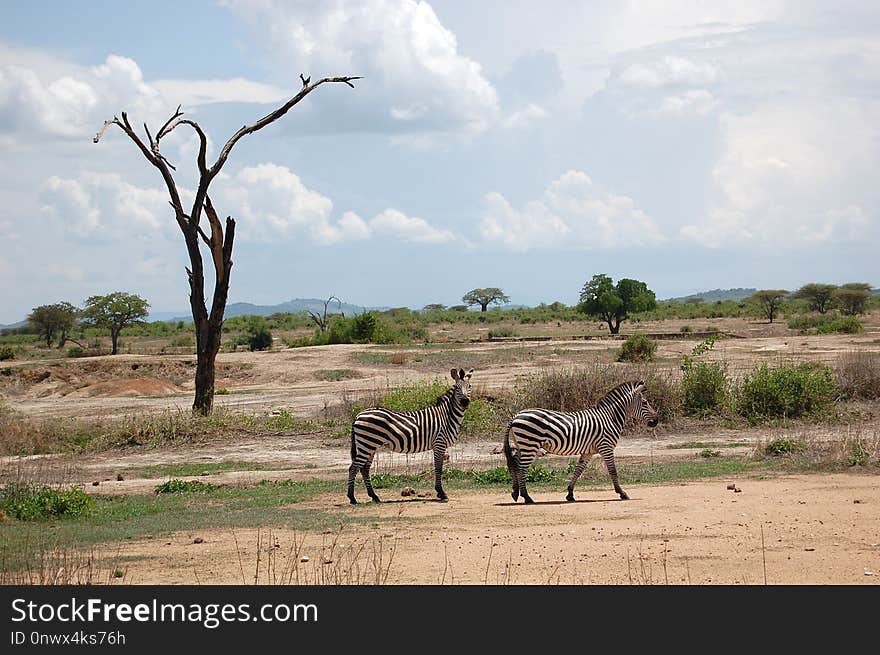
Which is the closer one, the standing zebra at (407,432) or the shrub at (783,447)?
the standing zebra at (407,432)

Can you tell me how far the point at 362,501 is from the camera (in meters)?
14.7

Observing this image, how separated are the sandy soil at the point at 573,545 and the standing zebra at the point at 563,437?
0.42 metres

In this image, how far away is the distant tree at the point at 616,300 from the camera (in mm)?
66812

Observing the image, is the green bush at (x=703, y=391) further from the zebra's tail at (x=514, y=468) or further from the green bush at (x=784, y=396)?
the zebra's tail at (x=514, y=468)

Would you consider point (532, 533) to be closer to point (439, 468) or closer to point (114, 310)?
point (439, 468)

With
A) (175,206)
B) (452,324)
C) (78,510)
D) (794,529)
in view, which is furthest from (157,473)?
(452,324)

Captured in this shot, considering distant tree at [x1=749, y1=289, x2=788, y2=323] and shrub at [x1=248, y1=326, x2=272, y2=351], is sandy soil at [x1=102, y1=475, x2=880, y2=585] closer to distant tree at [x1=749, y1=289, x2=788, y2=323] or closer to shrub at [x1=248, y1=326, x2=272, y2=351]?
shrub at [x1=248, y1=326, x2=272, y2=351]

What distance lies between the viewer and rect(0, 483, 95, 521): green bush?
13773 millimetres

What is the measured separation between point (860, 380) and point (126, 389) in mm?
24193

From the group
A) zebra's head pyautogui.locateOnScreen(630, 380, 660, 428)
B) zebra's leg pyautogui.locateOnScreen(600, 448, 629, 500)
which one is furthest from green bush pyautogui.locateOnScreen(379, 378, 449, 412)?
zebra's leg pyautogui.locateOnScreen(600, 448, 629, 500)

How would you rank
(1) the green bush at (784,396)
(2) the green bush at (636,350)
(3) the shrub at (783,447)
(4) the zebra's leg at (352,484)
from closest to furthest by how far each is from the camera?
(4) the zebra's leg at (352,484)
(3) the shrub at (783,447)
(1) the green bush at (784,396)
(2) the green bush at (636,350)

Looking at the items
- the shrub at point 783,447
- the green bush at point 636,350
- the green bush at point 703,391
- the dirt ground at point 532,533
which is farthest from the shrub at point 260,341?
the shrub at point 783,447

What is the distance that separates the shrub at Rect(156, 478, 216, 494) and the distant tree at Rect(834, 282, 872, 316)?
70.4 m
